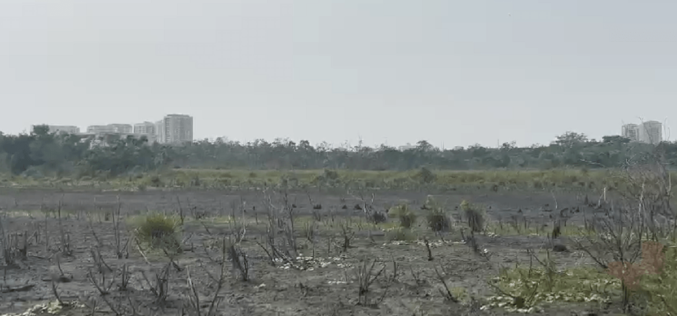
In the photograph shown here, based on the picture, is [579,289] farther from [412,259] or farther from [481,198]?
[481,198]

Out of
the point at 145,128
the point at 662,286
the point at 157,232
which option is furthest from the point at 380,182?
the point at 145,128

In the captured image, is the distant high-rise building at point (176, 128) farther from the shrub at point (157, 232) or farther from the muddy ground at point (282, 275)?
the shrub at point (157, 232)

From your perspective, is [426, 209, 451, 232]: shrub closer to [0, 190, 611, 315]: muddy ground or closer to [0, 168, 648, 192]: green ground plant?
[0, 190, 611, 315]: muddy ground

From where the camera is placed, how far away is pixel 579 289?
906cm

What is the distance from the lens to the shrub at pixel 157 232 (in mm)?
14383

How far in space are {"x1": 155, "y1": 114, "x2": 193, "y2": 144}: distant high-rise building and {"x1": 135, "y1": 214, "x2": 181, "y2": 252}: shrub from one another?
138 metres

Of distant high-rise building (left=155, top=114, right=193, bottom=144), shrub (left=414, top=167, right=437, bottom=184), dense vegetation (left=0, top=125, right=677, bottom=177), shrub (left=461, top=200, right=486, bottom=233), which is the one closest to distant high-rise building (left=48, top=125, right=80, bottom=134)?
dense vegetation (left=0, top=125, right=677, bottom=177)

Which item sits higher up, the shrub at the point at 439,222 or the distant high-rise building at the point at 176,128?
the distant high-rise building at the point at 176,128

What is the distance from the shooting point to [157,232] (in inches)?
586

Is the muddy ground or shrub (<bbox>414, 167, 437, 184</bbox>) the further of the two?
shrub (<bbox>414, 167, 437, 184</bbox>)

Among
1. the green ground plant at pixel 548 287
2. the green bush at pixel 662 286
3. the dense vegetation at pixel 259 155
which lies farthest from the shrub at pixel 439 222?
the dense vegetation at pixel 259 155

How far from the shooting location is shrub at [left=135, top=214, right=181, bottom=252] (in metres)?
14.4

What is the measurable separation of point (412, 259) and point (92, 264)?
5.13 m

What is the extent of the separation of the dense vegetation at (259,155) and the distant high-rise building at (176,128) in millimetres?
60263
